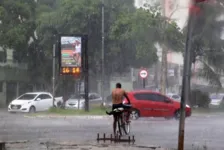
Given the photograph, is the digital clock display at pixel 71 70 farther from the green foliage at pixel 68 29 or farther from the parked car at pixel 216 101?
the parked car at pixel 216 101

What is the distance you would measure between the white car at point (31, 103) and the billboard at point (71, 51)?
466 cm

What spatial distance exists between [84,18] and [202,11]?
101 feet

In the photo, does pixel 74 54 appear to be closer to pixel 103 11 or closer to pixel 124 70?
pixel 103 11

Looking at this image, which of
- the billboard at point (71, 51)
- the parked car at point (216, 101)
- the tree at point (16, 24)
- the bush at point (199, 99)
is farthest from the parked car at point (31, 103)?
the parked car at point (216, 101)

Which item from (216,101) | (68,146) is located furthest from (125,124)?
(216,101)

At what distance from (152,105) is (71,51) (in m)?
A: 6.79

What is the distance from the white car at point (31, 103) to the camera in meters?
29.6

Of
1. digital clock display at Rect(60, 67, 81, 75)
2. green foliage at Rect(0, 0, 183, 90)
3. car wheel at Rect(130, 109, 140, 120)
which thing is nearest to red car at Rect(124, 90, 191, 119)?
car wheel at Rect(130, 109, 140, 120)

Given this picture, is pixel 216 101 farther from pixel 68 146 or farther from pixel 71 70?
pixel 68 146

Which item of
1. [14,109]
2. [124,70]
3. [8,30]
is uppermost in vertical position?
[8,30]

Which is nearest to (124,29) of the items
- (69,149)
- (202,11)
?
(69,149)

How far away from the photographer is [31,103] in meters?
30.0

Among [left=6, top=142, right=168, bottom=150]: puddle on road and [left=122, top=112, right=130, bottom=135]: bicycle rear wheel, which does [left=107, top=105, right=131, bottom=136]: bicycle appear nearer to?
[left=122, top=112, right=130, bottom=135]: bicycle rear wheel

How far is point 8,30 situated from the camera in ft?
119
